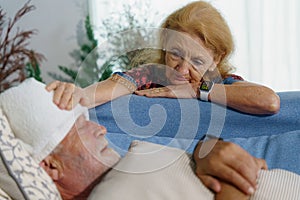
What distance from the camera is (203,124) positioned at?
1.24 metres

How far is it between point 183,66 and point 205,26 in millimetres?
135

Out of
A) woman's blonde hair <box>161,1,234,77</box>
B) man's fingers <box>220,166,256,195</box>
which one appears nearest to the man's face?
man's fingers <box>220,166,256,195</box>

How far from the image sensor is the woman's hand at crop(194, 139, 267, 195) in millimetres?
869

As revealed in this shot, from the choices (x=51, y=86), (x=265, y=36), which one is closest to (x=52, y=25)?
(x=265, y=36)

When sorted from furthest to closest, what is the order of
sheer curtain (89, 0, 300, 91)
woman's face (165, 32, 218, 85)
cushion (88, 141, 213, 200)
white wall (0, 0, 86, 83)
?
white wall (0, 0, 86, 83), sheer curtain (89, 0, 300, 91), woman's face (165, 32, 218, 85), cushion (88, 141, 213, 200)

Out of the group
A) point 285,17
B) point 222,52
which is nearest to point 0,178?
point 222,52

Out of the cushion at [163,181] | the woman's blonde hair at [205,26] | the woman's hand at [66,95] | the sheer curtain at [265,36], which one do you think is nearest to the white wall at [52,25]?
the sheer curtain at [265,36]

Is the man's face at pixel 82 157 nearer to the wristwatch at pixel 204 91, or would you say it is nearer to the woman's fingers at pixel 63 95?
the woman's fingers at pixel 63 95

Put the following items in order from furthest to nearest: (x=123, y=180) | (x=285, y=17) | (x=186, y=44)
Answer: (x=285, y=17)
(x=186, y=44)
(x=123, y=180)

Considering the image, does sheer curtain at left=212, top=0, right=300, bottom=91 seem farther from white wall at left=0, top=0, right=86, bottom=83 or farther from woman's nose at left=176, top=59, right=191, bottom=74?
woman's nose at left=176, top=59, right=191, bottom=74

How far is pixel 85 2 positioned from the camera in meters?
3.26

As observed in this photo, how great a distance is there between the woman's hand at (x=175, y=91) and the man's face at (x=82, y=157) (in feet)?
1.22

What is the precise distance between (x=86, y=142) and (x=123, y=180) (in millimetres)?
108

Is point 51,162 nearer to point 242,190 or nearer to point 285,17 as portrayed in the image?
point 242,190
